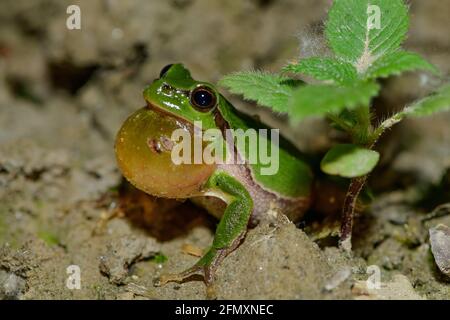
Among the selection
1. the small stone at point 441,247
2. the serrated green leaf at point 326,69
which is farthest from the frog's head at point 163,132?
the small stone at point 441,247

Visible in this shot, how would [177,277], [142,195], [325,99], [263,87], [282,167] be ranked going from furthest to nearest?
[142,195]
[282,167]
[177,277]
[263,87]
[325,99]

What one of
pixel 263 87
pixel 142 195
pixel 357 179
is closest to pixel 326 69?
pixel 263 87

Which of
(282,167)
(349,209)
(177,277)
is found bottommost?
(177,277)

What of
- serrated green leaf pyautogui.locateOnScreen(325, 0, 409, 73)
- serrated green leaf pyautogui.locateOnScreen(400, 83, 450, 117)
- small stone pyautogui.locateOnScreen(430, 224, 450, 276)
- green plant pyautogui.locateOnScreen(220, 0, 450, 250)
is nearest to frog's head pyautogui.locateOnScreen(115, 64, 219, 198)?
green plant pyautogui.locateOnScreen(220, 0, 450, 250)

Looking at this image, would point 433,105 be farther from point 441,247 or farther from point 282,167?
point 282,167

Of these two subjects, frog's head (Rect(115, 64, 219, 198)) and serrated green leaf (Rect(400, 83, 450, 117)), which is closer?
serrated green leaf (Rect(400, 83, 450, 117))

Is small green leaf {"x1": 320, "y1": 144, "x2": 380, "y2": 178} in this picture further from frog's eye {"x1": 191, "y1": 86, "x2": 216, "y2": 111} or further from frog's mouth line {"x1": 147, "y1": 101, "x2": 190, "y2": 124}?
frog's mouth line {"x1": 147, "y1": 101, "x2": 190, "y2": 124}

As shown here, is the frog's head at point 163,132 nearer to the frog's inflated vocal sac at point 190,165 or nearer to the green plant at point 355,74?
the frog's inflated vocal sac at point 190,165
